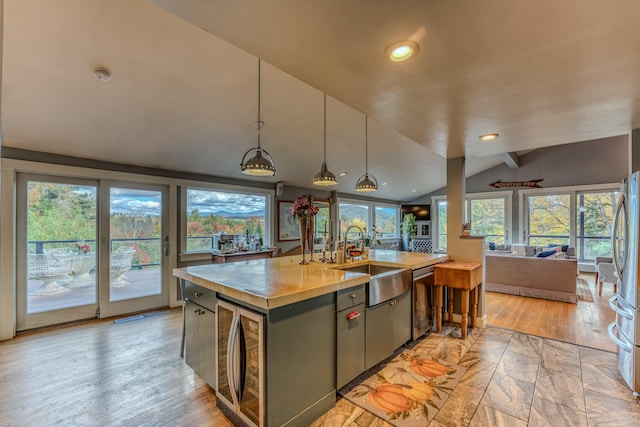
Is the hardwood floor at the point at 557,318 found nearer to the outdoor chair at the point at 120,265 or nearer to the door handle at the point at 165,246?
the door handle at the point at 165,246

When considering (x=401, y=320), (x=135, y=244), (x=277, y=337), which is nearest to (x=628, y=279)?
(x=401, y=320)

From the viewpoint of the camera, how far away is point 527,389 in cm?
239

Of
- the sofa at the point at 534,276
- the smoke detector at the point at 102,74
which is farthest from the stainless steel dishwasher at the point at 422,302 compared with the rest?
the smoke detector at the point at 102,74

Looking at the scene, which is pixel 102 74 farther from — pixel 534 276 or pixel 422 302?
pixel 534 276

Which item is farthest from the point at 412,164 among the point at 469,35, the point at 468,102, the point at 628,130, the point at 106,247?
the point at 106,247

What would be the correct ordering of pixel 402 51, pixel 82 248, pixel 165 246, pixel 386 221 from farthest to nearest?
pixel 386 221 < pixel 165 246 < pixel 82 248 < pixel 402 51

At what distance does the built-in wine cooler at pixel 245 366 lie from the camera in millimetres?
1782

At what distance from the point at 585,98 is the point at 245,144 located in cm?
363

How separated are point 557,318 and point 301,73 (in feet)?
14.9

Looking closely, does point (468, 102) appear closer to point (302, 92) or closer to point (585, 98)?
point (585, 98)

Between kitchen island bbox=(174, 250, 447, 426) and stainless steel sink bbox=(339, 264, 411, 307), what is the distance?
0.12 metres

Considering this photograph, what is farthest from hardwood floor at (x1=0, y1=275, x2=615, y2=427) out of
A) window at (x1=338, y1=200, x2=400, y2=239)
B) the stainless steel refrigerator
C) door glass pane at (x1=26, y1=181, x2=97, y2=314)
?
window at (x1=338, y1=200, x2=400, y2=239)

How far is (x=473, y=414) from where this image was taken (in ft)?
6.91

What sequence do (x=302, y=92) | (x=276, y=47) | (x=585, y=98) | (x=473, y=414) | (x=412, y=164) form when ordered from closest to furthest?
(x=276, y=47)
(x=473, y=414)
(x=585, y=98)
(x=302, y=92)
(x=412, y=164)
